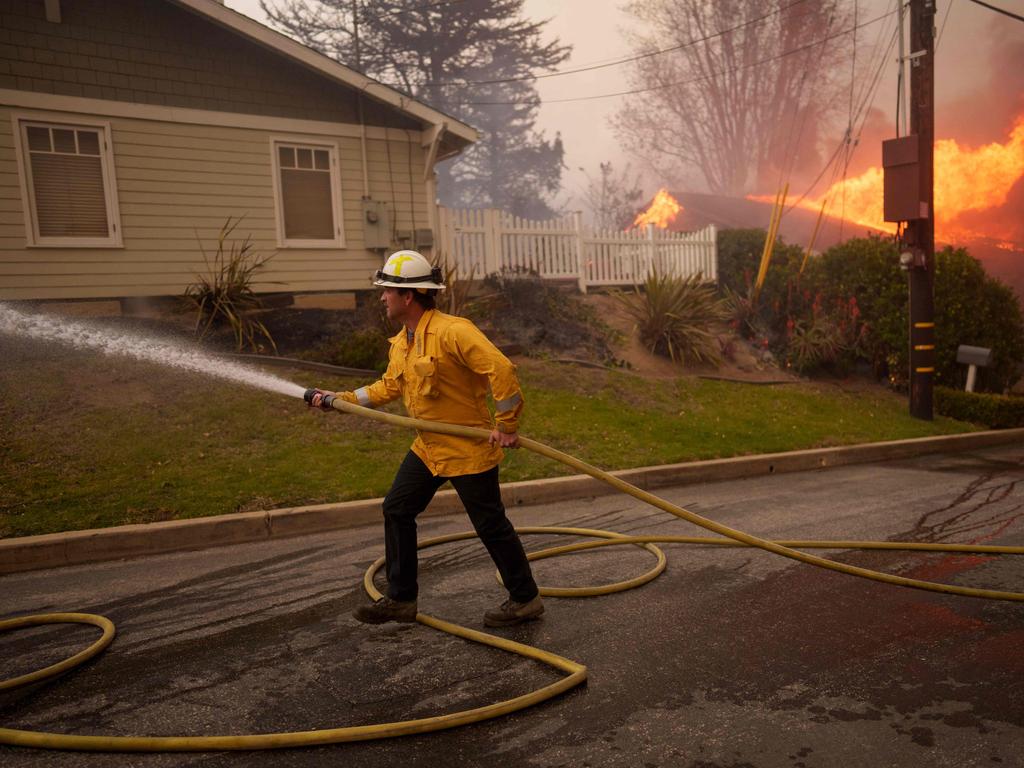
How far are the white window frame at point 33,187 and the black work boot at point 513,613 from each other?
1090 centimetres

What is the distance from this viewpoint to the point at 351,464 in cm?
787

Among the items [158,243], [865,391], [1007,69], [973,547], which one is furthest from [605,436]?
[1007,69]

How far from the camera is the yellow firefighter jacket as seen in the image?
13.1ft

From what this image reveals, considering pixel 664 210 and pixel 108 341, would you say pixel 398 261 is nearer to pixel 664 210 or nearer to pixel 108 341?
pixel 108 341

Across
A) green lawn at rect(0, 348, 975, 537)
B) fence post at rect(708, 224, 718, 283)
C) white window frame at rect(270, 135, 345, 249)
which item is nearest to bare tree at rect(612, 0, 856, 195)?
fence post at rect(708, 224, 718, 283)

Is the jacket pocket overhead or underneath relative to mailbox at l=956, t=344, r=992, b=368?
overhead

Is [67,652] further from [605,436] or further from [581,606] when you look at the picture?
[605,436]

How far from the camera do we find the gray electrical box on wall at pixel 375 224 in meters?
14.7

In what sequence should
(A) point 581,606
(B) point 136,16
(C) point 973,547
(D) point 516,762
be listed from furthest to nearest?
(B) point 136,16 → (C) point 973,547 → (A) point 581,606 → (D) point 516,762

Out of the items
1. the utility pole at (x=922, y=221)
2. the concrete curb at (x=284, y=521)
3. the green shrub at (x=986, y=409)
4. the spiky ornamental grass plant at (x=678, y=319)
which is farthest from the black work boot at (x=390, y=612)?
the green shrub at (x=986, y=409)

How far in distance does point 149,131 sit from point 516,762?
41.9 feet

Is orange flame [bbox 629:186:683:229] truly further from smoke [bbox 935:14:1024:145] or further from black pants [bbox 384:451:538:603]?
black pants [bbox 384:451:538:603]

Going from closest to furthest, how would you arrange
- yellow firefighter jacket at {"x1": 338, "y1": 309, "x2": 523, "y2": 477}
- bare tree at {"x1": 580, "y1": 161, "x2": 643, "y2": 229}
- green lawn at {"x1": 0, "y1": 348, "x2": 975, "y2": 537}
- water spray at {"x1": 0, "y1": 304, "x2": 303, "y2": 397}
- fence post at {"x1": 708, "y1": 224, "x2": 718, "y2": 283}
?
1. yellow firefighter jacket at {"x1": 338, "y1": 309, "x2": 523, "y2": 477}
2. green lawn at {"x1": 0, "y1": 348, "x2": 975, "y2": 537}
3. water spray at {"x1": 0, "y1": 304, "x2": 303, "y2": 397}
4. fence post at {"x1": 708, "y1": 224, "x2": 718, "y2": 283}
5. bare tree at {"x1": 580, "y1": 161, "x2": 643, "y2": 229}

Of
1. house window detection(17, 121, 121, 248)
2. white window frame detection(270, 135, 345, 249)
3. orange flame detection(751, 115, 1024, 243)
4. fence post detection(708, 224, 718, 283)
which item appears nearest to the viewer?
house window detection(17, 121, 121, 248)
